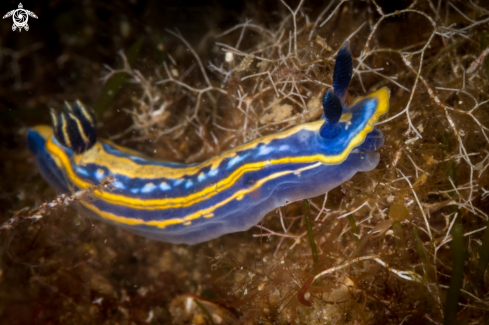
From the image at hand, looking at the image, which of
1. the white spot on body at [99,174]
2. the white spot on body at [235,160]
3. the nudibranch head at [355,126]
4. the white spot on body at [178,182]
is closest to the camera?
the nudibranch head at [355,126]

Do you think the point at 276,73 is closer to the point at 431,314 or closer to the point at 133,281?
the point at 431,314

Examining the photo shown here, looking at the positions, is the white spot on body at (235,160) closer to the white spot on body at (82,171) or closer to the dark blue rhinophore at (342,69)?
the dark blue rhinophore at (342,69)

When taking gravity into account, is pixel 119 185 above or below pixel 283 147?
below

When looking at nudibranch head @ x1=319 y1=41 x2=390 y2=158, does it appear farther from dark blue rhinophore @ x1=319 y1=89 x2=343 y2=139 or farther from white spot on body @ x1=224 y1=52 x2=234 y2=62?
white spot on body @ x1=224 y1=52 x2=234 y2=62

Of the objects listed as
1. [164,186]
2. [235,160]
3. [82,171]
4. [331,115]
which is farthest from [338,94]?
[82,171]

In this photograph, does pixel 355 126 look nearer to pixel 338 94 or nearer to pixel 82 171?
pixel 338 94

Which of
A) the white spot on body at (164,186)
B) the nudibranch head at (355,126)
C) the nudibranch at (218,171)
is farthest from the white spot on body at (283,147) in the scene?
the white spot on body at (164,186)

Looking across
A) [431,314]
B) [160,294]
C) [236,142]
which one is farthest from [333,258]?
[160,294]

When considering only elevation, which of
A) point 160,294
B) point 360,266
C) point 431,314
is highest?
point 360,266
